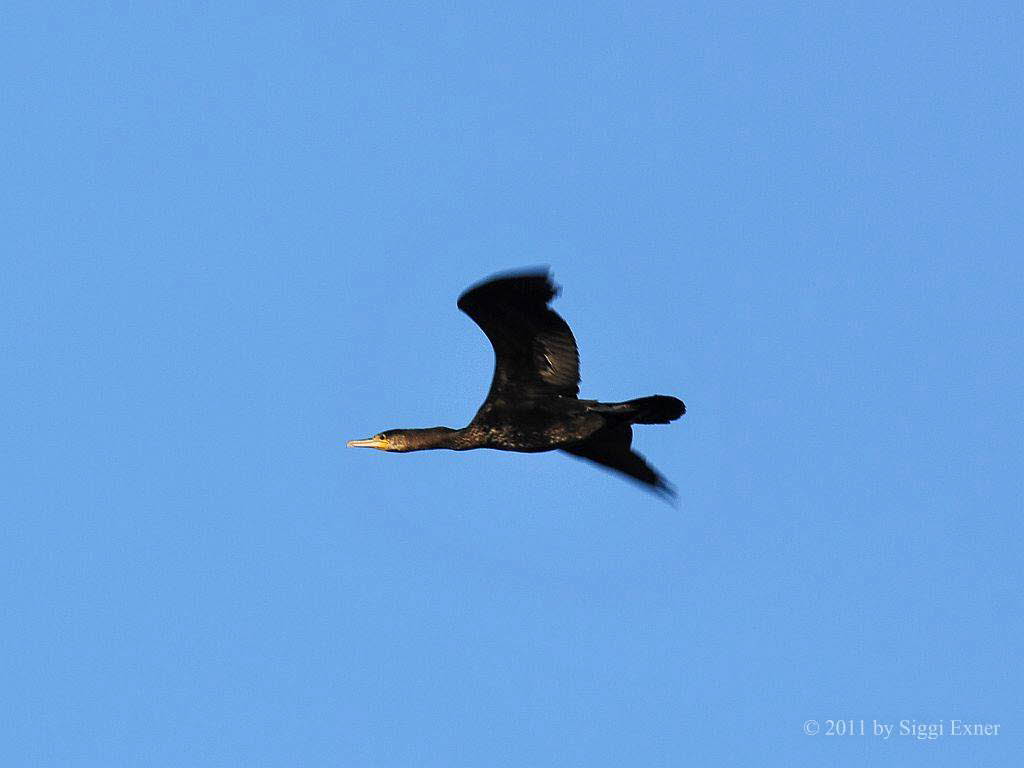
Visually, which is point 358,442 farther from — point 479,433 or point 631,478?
point 631,478

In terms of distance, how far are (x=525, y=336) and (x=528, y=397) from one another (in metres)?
0.67

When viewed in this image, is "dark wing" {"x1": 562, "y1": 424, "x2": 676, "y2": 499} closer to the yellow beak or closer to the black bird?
the black bird

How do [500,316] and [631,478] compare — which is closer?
[500,316]

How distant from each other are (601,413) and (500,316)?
138 cm

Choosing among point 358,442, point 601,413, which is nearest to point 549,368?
point 601,413

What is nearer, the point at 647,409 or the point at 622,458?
the point at 647,409

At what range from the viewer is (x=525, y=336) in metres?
21.0

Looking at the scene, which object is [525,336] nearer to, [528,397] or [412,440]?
[528,397]

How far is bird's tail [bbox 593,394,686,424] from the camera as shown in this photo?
20.4 metres

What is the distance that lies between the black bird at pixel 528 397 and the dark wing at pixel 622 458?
0.95ft

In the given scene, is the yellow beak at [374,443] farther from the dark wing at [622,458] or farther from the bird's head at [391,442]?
the dark wing at [622,458]

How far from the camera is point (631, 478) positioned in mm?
22578

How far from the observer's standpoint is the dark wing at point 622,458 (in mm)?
22281

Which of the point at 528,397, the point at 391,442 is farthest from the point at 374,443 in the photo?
the point at 528,397
